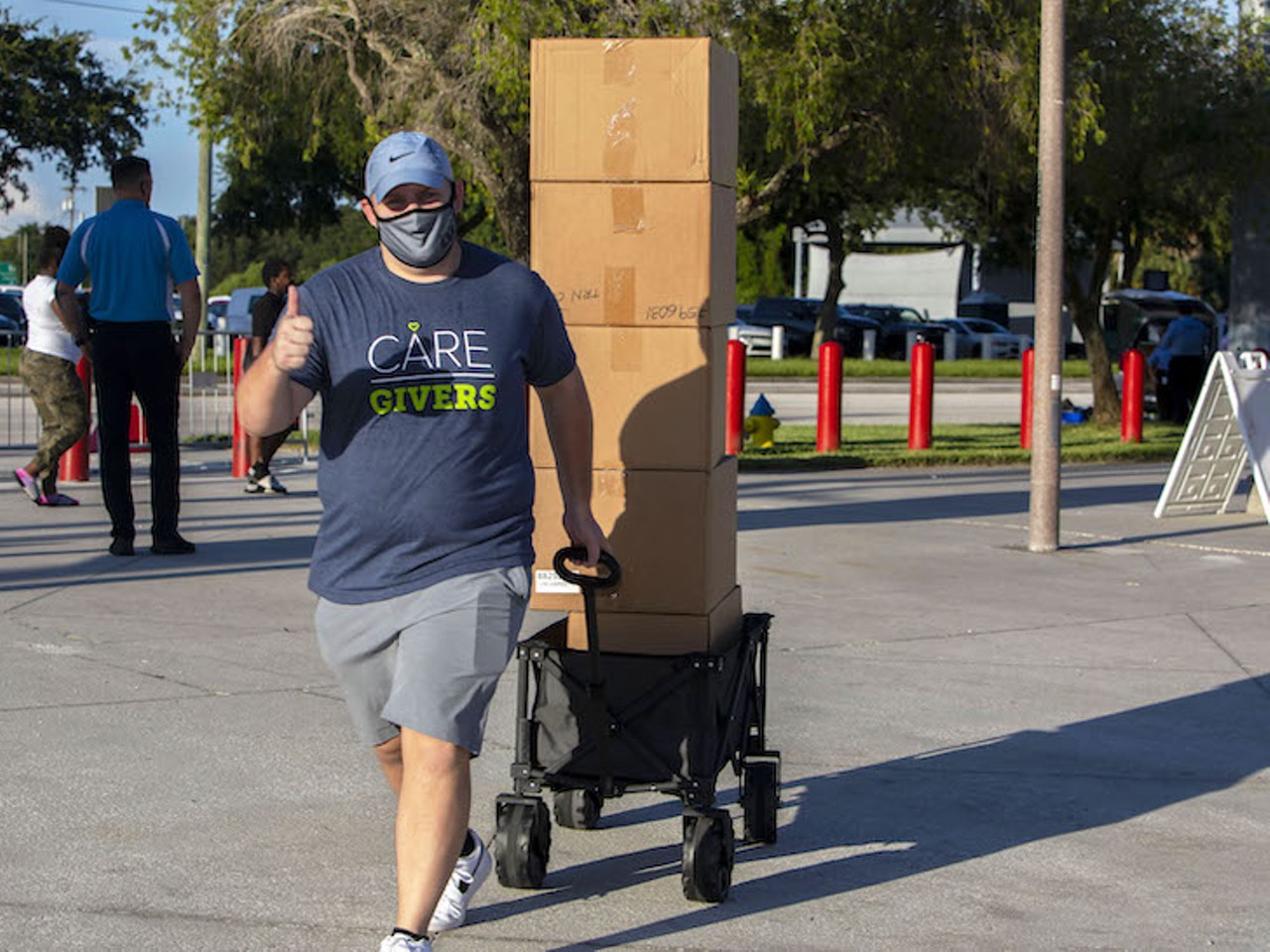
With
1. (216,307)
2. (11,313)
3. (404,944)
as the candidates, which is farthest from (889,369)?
(216,307)

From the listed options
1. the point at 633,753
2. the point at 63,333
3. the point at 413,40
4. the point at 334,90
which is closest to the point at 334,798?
the point at 633,753

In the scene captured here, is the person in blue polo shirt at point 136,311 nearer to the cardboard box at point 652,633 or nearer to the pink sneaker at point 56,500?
the pink sneaker at point 56,500

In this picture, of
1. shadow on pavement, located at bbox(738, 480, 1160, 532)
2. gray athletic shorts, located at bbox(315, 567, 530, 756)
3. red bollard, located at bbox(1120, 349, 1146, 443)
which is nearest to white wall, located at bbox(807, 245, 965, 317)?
red bollard, located at bbox(1120, 349, 1146, 443)

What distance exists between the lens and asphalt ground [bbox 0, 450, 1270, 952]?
15.0 ft

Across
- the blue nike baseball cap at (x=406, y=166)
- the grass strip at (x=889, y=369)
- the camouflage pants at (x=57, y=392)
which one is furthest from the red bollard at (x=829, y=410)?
the grass strip at (x=889, y=369)

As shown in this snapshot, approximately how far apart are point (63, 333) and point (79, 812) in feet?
23.1

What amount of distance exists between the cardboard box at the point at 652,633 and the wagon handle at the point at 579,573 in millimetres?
453

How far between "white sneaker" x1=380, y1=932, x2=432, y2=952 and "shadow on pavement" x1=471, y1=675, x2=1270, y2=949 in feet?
1.54

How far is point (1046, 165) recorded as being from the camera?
1118cm

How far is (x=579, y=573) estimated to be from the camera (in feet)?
15.0

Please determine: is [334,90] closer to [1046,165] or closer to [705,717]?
[1046,165]

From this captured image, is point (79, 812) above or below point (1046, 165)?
below

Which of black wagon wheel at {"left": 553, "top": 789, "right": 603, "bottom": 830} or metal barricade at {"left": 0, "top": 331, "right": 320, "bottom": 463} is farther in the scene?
metal barricade at {"left": 0, "top": 331, "right": 320, "bottom": 463}

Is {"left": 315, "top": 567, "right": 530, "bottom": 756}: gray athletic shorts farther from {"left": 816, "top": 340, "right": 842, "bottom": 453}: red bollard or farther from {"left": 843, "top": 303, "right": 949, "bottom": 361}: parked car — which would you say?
{"left": 843, "top": 303, "right": 949, "bottom": 361}: parked car
